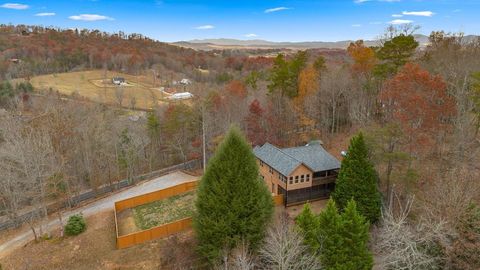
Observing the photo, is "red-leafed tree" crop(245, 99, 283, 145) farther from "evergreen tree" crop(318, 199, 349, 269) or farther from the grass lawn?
"evergreen tree" crop(318, 199, 349, 269)

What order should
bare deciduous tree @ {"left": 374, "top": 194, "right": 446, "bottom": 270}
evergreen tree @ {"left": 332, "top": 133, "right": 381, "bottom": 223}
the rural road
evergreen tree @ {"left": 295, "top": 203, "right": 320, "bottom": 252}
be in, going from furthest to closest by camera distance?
the rural road → evergreen tree @ {"left": 332, "top": 133, "right": 381, "bottom": 223} → evergreen tree @ {"left": 295, "top": 203, "right": 320, "bottom": 252} → bare deciduous tree @ {"left": 374, "top": 194, "right": 446, "bottom": 270}

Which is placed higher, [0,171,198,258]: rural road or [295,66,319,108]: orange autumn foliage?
[295,66,319,108]: orange autumn foliage

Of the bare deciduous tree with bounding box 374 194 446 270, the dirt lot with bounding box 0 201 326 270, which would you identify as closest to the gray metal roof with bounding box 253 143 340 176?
the dirt lot with bounding box 0 201 326 270

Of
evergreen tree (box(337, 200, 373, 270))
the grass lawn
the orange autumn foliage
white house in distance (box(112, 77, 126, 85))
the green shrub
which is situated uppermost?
the orange autumn foliage

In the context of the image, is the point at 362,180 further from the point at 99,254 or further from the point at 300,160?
the point at 99,254

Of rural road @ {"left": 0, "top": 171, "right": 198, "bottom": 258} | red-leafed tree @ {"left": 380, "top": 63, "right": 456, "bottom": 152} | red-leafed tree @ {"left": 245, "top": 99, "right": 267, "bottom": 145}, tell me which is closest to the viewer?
red-leafed tree @ {"left": 380, "top": 63, "right": 456, "bottom": 152}

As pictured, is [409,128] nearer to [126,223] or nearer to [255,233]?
[255,233]

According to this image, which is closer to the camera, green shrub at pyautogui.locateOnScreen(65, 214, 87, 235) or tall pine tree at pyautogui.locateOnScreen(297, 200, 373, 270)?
tall pine tree at pyautogui.locateOnScreen(297, 200, 373, 270)

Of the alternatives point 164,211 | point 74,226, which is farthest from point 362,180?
point 74,226
